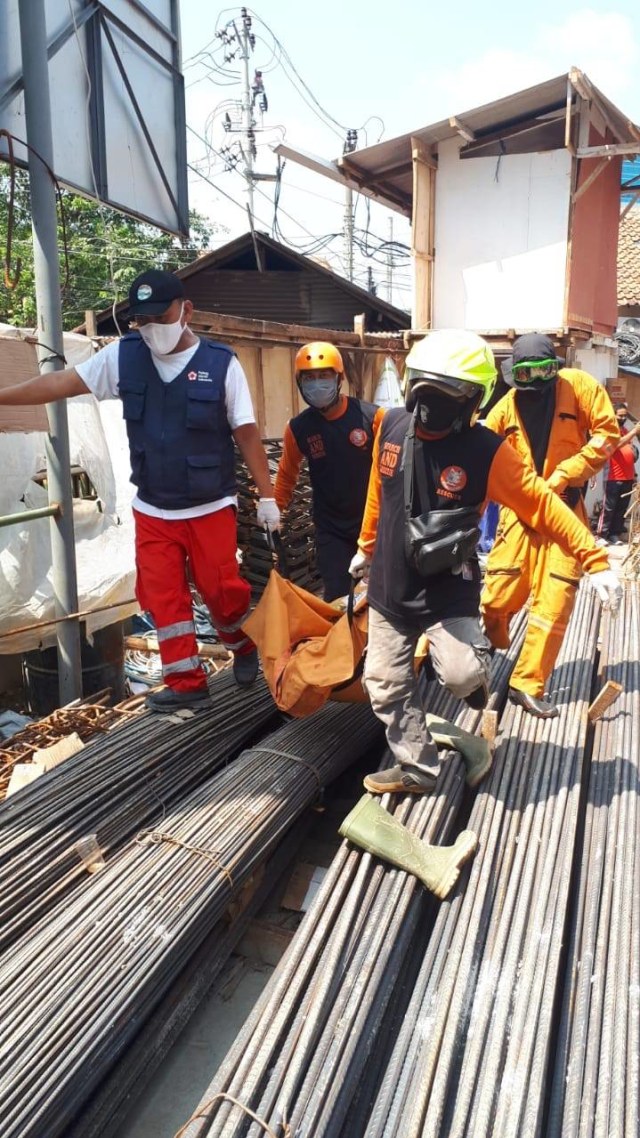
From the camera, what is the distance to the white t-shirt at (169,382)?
3.36 meters

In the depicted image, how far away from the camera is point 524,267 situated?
11.6 metres

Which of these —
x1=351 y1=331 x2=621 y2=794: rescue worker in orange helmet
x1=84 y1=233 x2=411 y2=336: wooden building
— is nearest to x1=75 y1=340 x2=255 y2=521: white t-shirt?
x1=351 y1=331 x2=621 y2=794: rescue worker in orange helmet

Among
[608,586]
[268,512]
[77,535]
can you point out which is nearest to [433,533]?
[608,586]

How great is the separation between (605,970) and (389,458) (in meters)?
1.71

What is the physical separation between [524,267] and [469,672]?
1021 cm

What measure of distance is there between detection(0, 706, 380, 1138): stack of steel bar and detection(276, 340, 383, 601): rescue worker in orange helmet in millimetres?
1362

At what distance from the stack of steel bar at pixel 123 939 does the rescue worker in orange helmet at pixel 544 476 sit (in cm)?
120

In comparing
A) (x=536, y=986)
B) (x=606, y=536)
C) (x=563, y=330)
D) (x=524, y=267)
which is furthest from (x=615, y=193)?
(x=536, y=986)

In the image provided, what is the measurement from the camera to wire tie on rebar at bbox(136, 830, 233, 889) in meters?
2.50

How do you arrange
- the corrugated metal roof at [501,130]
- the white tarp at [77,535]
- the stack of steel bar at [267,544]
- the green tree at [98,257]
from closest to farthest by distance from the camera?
the white tarp at [77,535]
the stack of steel bar at [267,544]
the corrugated metal roof at [501,130]
the green tree at [98,257]

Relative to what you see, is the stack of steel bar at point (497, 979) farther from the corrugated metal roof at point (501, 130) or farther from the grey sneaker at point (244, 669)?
the corrugated metal roof at point (501, 130)

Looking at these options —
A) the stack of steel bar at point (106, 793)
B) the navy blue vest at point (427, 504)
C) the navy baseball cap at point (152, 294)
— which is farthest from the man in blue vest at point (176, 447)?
the navy blue vest at point (427, 504)

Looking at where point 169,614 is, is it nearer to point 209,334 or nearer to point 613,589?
point 613,589

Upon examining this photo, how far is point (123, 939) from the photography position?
222cm
